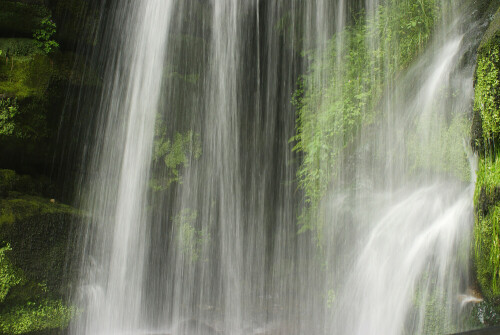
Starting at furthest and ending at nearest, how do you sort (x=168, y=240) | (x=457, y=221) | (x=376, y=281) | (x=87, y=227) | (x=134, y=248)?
(x=168, y=240) → (x=134, y=248) → (x=87, y=227) → (x=376, y=281) → (x=457, y=221)

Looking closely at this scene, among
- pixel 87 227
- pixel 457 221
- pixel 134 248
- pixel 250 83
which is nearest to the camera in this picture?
pixel 457 221

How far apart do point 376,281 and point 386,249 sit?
0.49m

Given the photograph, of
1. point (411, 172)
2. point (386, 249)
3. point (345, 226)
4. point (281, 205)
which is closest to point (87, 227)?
point (281, 205)

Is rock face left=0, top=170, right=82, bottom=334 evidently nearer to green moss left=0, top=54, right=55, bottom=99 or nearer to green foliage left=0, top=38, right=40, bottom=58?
green moss left=0, top=54, right=55, bottom=99

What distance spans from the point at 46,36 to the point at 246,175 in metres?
4.52

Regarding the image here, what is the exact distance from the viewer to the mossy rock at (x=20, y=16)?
6.59m

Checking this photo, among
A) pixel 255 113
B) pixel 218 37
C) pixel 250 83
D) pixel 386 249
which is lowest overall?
pixel 386 249

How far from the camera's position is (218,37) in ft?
26.5

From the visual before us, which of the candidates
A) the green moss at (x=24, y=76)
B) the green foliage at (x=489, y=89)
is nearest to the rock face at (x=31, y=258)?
the green moss at (x=24, y=76)

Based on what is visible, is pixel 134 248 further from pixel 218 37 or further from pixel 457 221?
pixel 457 221

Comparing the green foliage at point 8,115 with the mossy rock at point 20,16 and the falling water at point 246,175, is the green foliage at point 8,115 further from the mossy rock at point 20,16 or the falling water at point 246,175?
the falling water at point 246,175

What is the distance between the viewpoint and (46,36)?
6.84 meters

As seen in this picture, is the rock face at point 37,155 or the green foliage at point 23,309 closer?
the green foliage at point 23,309

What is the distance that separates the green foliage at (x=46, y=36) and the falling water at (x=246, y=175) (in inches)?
41.6
